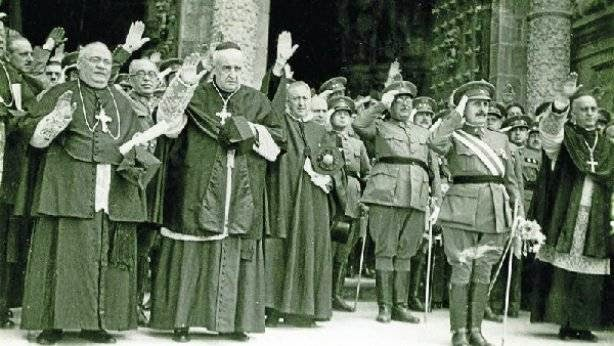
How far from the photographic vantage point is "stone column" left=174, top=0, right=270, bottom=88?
1160 centimetres

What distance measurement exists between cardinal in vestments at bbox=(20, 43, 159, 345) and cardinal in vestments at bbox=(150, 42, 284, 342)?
32cm

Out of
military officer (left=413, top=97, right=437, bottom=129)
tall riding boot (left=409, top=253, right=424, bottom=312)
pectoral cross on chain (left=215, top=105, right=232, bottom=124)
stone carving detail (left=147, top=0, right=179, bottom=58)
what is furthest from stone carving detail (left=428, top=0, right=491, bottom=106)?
pectoral cross on chain (left=215, top=105, right=232, bottom=124)

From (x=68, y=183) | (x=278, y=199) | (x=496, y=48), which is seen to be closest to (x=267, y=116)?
(x=278, y=199)

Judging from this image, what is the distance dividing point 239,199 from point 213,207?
0.23 metres

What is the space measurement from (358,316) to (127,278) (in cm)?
315

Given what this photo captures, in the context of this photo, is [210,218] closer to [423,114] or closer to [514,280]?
[423,114]

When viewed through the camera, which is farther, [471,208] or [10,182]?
[10,182]

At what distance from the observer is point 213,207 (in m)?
7.02

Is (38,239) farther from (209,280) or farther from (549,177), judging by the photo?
(549,177)

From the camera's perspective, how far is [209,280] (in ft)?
22.9

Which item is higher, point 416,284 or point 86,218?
point 86,218

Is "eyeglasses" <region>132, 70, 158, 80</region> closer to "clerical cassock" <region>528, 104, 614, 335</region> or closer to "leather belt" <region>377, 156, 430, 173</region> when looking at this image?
"leather belt" <region>377, 156, 430, 173</region>

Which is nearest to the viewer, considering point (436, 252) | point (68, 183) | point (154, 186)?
point (68, 183)

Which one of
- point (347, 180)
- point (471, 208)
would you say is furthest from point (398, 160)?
point (471, 208)
